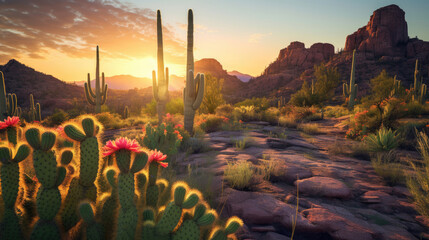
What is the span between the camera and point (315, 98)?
22.5 m

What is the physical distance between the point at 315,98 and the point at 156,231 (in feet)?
78.4

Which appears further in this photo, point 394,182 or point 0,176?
point 394,182

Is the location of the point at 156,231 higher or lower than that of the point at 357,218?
higher

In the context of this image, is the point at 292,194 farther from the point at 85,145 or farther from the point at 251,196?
the point at 85,145

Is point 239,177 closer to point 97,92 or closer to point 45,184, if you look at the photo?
point 45,184

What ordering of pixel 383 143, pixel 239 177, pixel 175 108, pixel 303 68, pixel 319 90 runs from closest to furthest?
pixel 239 177 < pixel 383 143 < pixel 175 108 < pixel 319 90 < pixel 303 68

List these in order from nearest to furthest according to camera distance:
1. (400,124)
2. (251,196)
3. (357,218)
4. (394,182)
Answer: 1. (357,218)
2. (251,196)
3. (394,182)
4. (400,124)

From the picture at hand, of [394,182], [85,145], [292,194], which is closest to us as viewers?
[85,145]

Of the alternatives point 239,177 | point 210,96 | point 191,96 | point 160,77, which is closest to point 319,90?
point 210,96

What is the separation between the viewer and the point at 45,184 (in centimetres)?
151

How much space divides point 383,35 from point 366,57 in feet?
45.3

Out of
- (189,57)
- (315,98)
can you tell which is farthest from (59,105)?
(315,98)

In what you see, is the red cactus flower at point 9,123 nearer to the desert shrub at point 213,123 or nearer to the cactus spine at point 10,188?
the cactus spine at point 10,188

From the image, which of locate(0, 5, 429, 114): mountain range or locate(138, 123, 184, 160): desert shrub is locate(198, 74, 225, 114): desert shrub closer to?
locate(138, 123, 184, 160): desert shrub
